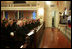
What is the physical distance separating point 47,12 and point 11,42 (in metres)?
11.8

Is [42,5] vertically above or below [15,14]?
above

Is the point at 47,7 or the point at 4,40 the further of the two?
the point at 47,7

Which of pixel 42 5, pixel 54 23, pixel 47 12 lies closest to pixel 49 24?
pixel 54 23

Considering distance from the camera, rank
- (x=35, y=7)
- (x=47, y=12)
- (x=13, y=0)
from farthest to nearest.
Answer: (x=13, y=0) → (x=47, y=12) → (x=35, y=7)

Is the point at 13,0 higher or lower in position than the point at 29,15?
higher

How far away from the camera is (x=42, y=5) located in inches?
488

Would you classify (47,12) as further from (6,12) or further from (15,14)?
(6,12)

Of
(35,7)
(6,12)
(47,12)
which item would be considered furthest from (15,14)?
(47,12)

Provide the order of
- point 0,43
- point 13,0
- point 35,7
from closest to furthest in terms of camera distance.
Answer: point 0,43
point 35,7
point 13,0

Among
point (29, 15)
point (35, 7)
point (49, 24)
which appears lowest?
point (49, 24)

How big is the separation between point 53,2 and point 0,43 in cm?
1226

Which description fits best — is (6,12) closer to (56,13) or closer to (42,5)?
(42,5)

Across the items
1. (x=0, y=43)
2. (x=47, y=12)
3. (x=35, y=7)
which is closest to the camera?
(x=0, y=43)

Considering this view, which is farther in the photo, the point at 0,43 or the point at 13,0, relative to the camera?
A: the point at 13,0
